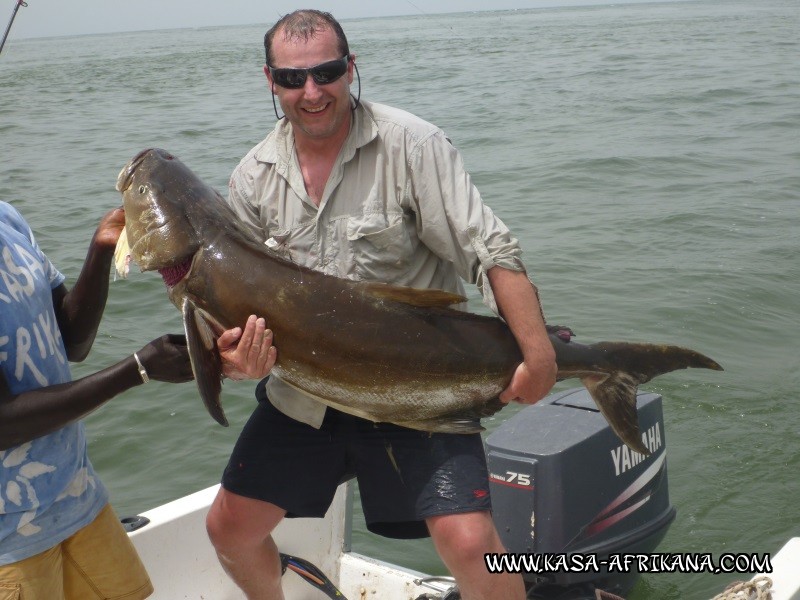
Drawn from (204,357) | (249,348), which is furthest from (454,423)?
(204,357)

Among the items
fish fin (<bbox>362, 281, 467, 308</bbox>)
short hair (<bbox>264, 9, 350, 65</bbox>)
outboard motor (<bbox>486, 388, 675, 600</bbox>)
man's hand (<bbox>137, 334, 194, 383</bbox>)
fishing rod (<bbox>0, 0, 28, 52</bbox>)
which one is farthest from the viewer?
outboard motor (<bbox>486, 388, 675, 600</bbox>)

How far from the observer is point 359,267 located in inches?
129

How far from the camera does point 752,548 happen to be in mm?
5434

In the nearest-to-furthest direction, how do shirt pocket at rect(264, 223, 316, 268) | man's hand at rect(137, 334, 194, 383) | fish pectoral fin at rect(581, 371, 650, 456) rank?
man's hand at rect(137, 334, 194, 383) → shirt pocket at rect(264, 223, 316, 268) → fish pectoral fin at rect(581, 371, 650, 456)

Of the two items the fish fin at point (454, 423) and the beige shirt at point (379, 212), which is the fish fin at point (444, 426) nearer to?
the fish fin at point (454, 423)

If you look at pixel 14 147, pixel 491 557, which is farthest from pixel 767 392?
pixel 14 147

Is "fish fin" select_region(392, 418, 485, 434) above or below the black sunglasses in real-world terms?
below

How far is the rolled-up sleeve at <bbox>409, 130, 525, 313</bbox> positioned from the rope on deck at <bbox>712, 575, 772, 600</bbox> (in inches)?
54.1

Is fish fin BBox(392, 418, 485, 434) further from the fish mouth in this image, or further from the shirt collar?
the fish mouth

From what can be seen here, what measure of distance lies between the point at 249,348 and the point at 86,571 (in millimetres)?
838

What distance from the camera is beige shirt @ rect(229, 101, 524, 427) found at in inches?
123

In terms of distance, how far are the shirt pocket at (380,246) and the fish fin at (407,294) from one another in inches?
7.8

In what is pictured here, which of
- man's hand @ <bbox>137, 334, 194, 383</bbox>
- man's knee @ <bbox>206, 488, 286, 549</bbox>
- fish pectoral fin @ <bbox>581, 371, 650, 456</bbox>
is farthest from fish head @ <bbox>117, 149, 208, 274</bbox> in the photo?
fish pectoral fin @ <bbox>581, 371, 650, 456</bbox>

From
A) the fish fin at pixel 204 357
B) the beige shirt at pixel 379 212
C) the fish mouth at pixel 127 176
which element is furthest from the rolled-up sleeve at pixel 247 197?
the fish fin at pixel 204 357
